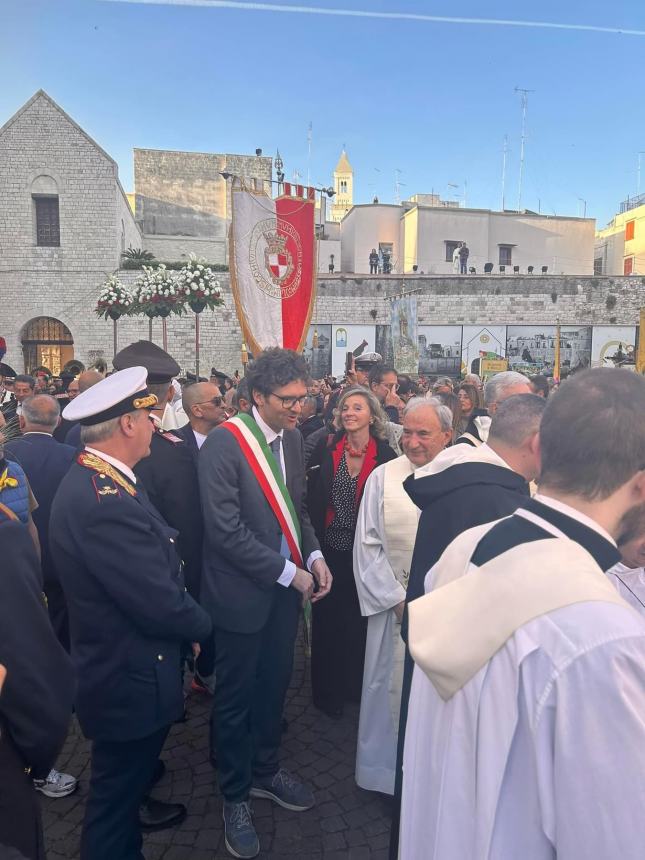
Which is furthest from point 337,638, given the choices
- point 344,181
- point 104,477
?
point 344,181

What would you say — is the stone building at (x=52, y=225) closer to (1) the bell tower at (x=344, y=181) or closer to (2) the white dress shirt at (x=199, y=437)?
(2) the white dress shirt at (x=199, y=437)

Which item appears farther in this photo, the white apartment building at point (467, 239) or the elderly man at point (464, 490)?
the white apartment building at point (467, 239)

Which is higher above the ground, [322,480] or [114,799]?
[322,480]

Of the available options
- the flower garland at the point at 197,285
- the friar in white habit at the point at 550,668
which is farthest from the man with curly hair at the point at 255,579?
the flower garland at the point at 197,285

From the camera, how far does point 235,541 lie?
9.07 ft

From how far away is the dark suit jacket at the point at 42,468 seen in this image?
3729 millimetres

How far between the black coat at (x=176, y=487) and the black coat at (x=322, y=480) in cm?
83

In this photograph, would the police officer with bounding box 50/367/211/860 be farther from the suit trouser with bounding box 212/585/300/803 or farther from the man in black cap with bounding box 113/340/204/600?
the man in black cap with bounding box 113/340/204/600

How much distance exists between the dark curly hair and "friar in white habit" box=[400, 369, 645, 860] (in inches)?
71.9

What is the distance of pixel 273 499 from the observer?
3.02 m

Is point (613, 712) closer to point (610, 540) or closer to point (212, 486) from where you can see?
point (610, 540)

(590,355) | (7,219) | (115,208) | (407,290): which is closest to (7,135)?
(7,219)

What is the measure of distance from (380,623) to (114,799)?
1538 millimetres

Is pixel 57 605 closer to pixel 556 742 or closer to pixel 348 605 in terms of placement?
pixel 348 605
